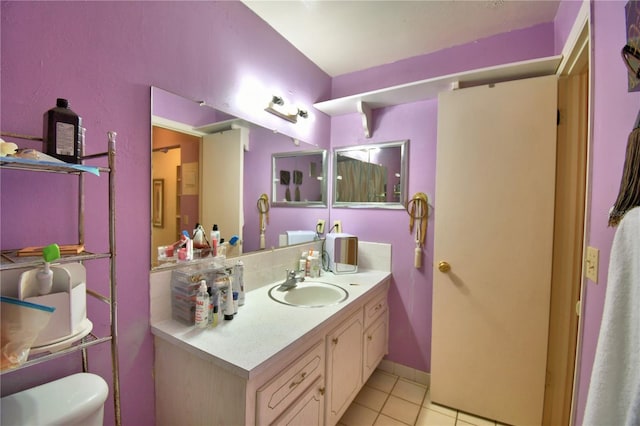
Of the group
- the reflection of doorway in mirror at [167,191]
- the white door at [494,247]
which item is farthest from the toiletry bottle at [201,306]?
the white door at [494,247]

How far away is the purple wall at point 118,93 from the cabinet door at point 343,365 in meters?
0.80

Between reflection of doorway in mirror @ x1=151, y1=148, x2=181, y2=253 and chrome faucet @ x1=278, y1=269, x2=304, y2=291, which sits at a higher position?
reflection of doorway in mirror @ x1=151, y1=148, x2=181, y2=253

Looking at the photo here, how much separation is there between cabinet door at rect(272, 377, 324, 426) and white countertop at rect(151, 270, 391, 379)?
0.95ft

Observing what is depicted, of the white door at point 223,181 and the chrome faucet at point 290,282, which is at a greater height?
the white door at point 223,181

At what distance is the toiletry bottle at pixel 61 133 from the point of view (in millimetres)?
748

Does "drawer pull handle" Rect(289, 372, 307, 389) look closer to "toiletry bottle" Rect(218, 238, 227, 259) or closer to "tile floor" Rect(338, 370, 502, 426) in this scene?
"toiletry bottle" Rect(218, 238, 227, 259)

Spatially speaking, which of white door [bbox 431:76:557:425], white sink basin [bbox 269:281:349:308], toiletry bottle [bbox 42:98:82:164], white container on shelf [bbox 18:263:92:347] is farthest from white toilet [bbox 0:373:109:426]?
white door [bbox 431:76:557:425]

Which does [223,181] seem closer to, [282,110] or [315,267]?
[282,110]

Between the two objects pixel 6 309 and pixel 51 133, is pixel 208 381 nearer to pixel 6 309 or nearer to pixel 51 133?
pixel 6 309

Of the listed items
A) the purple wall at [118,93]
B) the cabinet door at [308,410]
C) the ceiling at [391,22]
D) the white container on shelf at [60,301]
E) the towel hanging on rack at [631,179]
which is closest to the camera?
the towel hanging on rack at [631,179]

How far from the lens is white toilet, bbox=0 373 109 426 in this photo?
2.30ft

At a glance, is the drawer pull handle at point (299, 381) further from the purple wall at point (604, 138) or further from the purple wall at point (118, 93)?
the purple wall at point (604, 138)

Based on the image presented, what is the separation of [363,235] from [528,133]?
125cm

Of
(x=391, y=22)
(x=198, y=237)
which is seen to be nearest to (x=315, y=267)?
(x=198, y=237)
